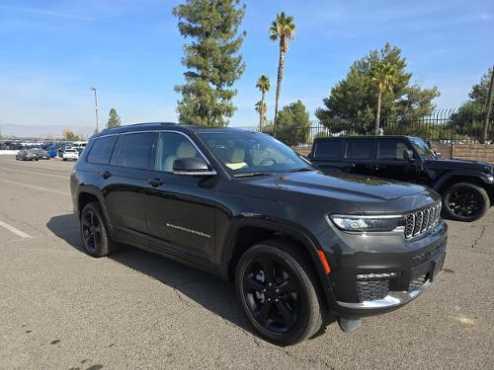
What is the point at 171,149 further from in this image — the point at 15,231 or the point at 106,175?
the point at 15,231

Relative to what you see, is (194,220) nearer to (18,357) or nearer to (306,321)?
(306,321)

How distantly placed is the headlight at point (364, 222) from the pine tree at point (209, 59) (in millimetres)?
30218

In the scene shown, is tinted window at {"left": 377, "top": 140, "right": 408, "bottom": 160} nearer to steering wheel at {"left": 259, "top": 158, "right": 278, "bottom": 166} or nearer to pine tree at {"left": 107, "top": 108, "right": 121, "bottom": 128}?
steering wheel at {"left": 259, "top": 158, "right": 278, "bottom": 166}

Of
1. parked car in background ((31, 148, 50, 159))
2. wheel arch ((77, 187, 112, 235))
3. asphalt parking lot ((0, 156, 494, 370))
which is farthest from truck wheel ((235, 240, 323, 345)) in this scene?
parked car in background ((31, 148, 50, 159))

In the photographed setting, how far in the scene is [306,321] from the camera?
2.73 metres

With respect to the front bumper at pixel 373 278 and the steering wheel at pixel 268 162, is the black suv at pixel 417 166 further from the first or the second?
the front bumper at pixel 373 278

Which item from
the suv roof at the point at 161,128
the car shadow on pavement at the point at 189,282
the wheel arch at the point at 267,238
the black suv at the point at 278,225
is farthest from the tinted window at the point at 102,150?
the wheel arch at the point at 267,238

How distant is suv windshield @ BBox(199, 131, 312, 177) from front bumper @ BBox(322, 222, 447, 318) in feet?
4.30

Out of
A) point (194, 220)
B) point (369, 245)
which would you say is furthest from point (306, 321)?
point (194, 220)

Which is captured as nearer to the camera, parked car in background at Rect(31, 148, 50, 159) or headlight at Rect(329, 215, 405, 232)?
headlight at Rect(329, 215, 405, 232)

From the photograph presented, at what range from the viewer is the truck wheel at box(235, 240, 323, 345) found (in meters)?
2.73

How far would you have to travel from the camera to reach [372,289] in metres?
2.57

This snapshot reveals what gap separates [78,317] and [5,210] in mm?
6877

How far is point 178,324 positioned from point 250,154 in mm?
1767
